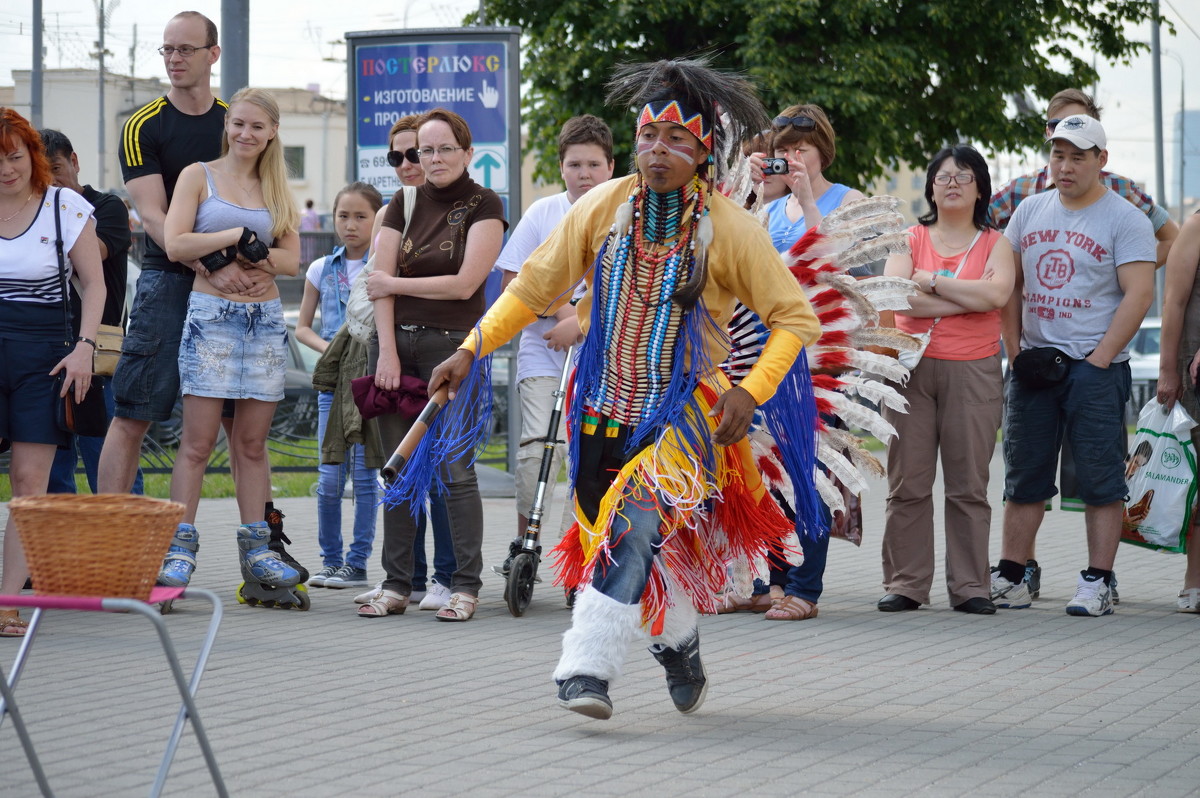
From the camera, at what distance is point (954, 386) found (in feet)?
23.7

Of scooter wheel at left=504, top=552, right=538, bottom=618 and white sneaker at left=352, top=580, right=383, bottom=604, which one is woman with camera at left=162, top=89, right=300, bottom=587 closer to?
white sneaker at left=352, top=580, right=383, bottom=604

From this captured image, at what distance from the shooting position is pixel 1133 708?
5.22 metres

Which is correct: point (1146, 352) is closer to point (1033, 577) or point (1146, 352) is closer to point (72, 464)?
point (1033, 577)

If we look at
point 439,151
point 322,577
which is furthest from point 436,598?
point 439,151

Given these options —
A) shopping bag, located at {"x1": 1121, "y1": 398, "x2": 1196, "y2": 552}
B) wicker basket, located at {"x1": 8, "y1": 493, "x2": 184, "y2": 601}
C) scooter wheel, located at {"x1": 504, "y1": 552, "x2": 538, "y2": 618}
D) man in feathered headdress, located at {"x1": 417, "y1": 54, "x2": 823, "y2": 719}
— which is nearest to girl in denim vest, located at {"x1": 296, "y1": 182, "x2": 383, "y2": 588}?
scooter wheel, located at {"x1": 504, "y1": 552, "x2": 538, "y2": 618}

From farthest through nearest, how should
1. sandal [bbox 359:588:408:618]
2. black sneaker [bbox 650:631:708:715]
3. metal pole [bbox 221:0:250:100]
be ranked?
metal pole [bbox 221:0:250:100] → sandal [bbox 359:588:408:618] → black sneaker [bbox 650:631:708:715]

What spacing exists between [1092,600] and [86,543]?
523 cm

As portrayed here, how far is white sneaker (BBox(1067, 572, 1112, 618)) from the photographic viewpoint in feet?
23.9

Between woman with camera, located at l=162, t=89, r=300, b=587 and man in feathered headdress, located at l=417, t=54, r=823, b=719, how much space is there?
2.19m

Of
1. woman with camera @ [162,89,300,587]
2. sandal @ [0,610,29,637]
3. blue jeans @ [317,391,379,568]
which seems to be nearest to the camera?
sandal @ [0,610,29,637]

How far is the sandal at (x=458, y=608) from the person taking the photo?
22.6 feet

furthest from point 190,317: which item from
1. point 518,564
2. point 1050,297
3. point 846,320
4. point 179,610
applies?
point 1050,297

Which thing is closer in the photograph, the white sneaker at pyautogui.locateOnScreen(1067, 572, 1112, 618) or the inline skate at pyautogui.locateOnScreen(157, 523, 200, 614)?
the inline skate at pyautogui.locateOnScreen(157, 523, 200, 614)

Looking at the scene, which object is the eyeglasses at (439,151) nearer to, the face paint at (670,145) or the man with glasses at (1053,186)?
the face paint at (670,145)
